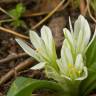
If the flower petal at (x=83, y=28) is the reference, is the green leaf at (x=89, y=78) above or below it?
below

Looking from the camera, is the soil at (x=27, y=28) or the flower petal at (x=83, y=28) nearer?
the flower petal at (x=83, y=28)

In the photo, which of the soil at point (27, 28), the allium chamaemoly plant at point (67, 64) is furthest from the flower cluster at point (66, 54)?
the soil at point (27, 28)

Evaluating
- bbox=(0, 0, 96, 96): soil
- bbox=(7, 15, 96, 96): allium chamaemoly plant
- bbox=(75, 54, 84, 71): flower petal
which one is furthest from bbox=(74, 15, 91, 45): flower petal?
bbox=(0, 0, 96, 96): soil

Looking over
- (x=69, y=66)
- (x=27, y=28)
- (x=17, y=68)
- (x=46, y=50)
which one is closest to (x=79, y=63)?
(x=69, y=66)

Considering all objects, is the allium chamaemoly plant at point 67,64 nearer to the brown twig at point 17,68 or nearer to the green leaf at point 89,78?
the green leaf at point 89,78

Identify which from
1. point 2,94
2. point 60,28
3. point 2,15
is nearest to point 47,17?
point 60,28

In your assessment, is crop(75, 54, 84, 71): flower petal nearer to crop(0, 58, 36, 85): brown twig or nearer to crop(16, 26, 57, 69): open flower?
crop(16, 26, 57, 69): open flower

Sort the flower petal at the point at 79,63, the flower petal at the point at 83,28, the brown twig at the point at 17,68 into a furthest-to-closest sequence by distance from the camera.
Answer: the brown twig at the point at 17,68, the flower petal at the point at 83,28, the flower petal at the point at 79,63

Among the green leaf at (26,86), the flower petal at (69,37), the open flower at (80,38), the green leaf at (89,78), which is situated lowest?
the green leaf at (89,78)
